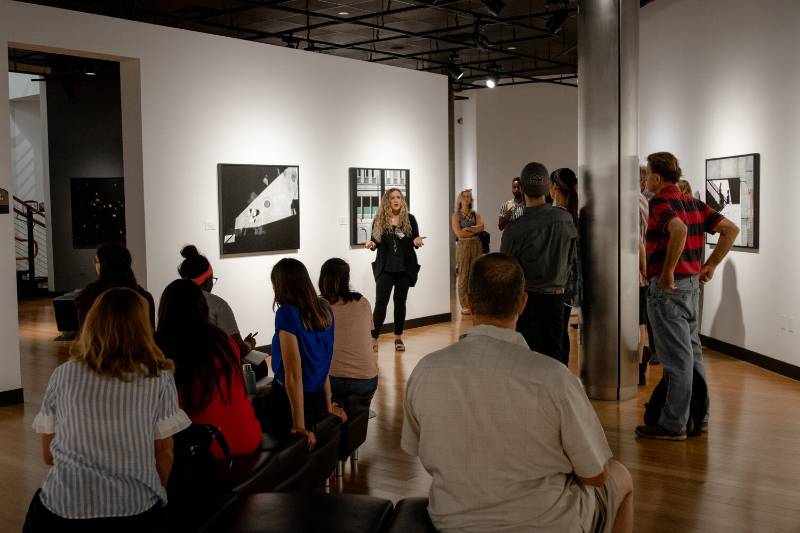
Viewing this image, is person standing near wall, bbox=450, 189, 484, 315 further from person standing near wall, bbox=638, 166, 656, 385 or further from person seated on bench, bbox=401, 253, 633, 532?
person seated on bench, bbox=401, 253, 633, 532

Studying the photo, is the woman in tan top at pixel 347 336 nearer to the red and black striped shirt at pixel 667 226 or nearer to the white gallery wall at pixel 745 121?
the red and black striped shirt at pixel 667 226

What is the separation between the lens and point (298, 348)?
456 centimetres

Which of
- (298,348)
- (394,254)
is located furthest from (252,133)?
(298,348)

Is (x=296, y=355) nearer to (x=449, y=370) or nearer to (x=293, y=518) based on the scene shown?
(x=293, y=518)

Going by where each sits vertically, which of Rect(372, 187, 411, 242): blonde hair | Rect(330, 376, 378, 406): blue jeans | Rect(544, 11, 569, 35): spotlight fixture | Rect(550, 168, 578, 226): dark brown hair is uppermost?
Rect(544, 11, 569, 35): spotlight fixture

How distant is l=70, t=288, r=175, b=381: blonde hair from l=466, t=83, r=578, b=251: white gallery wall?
1582 centimetres

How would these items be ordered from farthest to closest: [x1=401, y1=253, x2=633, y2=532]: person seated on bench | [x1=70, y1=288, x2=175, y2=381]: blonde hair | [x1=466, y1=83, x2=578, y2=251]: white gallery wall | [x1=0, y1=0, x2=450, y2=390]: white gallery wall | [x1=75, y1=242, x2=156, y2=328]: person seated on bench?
[x1=466, y1=83, x2=578, y2=251]: white gallery wall < [x1=0, y1=0, x2=450, y2=390]: white gallery wall < [x1=75, y1=242, x2=156, y2=328]: person seated on bench < [x1=70, y1=288, x2=175, y2=381]: blonde hair < [x1=401, y1=253, x2=633, y2=532]: person seated on bench

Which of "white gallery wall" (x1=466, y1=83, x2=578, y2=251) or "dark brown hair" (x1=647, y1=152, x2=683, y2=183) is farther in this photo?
"white gallery wall" (x1=466, y1=83, x2=578, y2=251)

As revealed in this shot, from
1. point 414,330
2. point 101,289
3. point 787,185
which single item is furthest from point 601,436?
point 414,330

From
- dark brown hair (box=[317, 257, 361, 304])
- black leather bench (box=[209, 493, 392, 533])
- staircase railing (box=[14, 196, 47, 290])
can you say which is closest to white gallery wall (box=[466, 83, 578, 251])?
staircase railing (box=[14, 196, 47, 290])

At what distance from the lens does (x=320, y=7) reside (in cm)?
1391

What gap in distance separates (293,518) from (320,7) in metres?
12.1

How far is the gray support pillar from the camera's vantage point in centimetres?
686

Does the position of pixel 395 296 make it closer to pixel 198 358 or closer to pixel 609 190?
pixel 609 190
